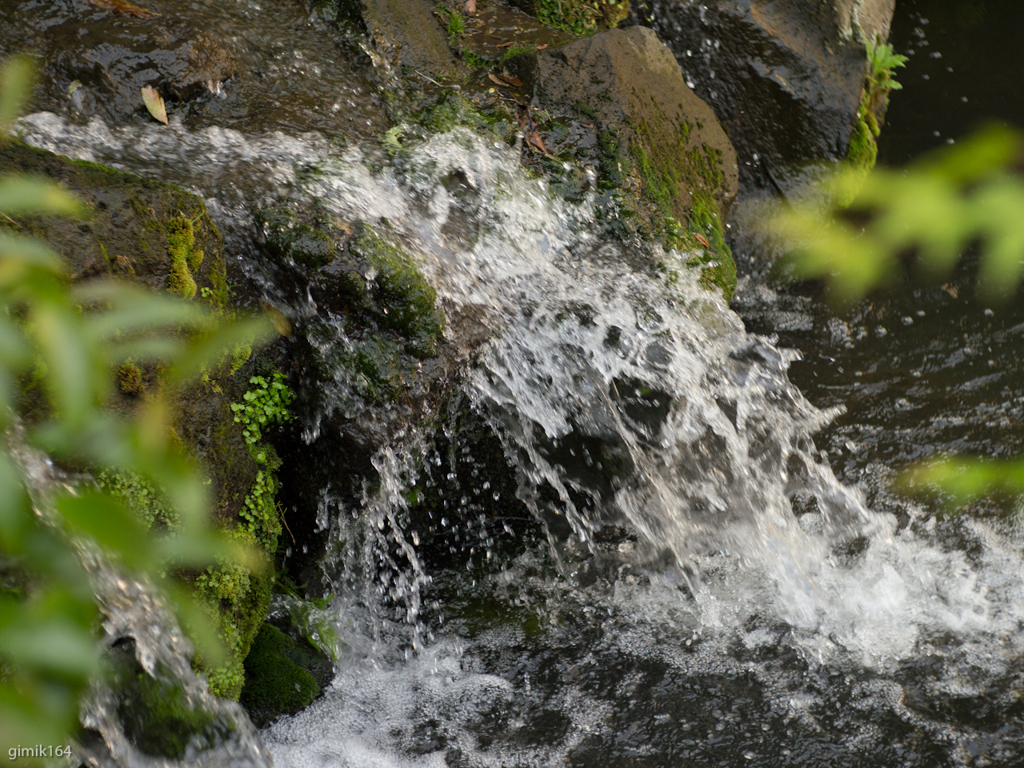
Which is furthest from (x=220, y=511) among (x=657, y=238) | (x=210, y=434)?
(x=657, y=238)

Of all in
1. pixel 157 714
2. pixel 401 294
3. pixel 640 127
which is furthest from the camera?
pixel 640 127

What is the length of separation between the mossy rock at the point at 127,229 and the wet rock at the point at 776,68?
3.87 meters

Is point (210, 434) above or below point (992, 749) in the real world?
below

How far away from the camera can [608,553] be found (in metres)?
3.84

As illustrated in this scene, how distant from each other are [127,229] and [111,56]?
130 cm

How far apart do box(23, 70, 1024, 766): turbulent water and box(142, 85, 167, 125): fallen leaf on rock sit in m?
0.08

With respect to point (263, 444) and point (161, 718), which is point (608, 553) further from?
point (161, 718)

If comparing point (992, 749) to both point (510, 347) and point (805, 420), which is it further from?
point (510, 347)

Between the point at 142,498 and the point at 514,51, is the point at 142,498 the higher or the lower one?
the lower one

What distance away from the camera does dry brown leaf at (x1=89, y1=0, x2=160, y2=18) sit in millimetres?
3518

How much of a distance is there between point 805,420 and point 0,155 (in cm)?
391

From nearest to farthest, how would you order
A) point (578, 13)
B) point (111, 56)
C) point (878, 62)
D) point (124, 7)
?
point (111, 56)
point (124, 7)
point (578, 13)
point (878, 62)

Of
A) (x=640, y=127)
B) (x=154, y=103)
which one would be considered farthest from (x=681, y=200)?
(x=154, y=103)

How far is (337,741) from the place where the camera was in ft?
9.90
